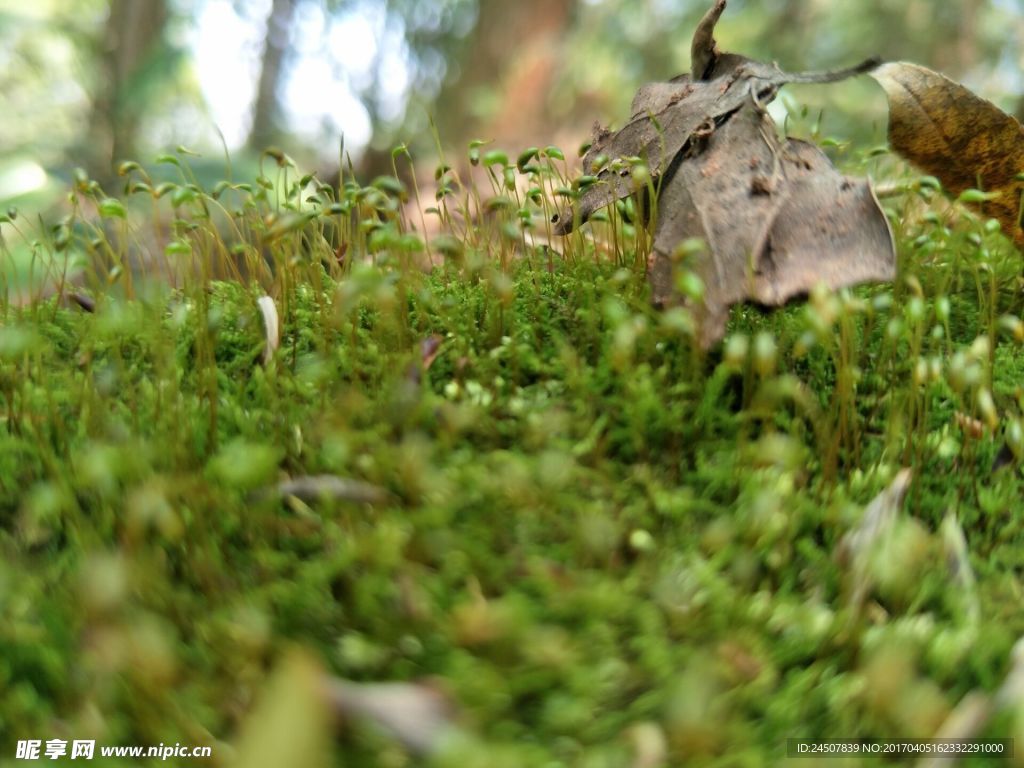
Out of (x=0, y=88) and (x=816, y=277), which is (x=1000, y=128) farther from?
(x=0, y=88)

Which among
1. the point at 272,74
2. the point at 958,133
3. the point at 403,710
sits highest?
the point at 272,74

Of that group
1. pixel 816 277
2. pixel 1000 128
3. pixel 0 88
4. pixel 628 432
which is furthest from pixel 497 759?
pixel 0 88

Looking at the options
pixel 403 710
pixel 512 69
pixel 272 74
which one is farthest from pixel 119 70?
pixel 403 710

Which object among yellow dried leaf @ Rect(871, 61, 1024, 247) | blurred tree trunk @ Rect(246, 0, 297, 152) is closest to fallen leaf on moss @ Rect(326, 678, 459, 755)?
yellow dried leaf @ Rect(871, 61, 1024, 247)

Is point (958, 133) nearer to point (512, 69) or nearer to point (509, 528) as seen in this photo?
point (509, 528)

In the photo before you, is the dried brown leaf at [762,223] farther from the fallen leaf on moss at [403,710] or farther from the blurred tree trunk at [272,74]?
the blurred tree trunk at [272,74]

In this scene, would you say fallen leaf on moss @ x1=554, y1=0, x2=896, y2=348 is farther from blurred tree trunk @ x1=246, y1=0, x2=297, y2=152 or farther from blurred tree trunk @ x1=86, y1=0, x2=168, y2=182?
blurred tree trunk @ x1=246, y1=0, x2=297, y2=152
